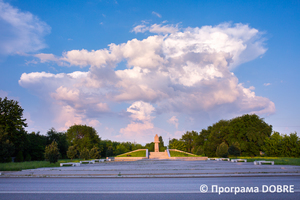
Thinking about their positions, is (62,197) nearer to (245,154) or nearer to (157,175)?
(157,175)

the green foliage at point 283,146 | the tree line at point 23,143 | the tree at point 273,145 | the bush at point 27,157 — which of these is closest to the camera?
the tree line at point 23,143

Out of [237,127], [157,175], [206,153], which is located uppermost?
[237,127]

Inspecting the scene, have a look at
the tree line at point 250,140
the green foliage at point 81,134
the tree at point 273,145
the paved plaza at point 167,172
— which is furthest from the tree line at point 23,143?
the tree at point 273,145

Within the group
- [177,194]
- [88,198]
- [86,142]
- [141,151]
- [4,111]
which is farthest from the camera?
[86,142]

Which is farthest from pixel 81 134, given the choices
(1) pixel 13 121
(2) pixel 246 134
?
(2) pixel 246 134

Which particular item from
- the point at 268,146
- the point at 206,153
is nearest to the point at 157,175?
the point at 268,146

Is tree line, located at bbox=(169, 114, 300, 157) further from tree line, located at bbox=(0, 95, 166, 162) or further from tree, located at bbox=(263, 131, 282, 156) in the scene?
tree line, located at bbox=(0, 95, 166, 162)

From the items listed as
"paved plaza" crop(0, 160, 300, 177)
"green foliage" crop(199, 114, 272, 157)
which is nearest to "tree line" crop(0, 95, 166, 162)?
"paved plaza" crop(0, 160, 300, 177)

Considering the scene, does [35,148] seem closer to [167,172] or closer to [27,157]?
[27,157]

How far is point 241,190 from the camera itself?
7965 millimetres

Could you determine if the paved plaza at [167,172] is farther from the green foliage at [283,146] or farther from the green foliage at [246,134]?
the green foliage at [246,134]

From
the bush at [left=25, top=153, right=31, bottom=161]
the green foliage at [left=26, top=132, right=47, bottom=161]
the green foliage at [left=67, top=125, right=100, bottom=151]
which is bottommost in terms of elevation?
the bush at [left=25, top=153, right=31, bottom=161]

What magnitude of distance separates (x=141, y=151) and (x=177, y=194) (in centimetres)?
5231

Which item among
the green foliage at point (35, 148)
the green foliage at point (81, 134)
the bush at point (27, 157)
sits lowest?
the bush at point (27, 157)
